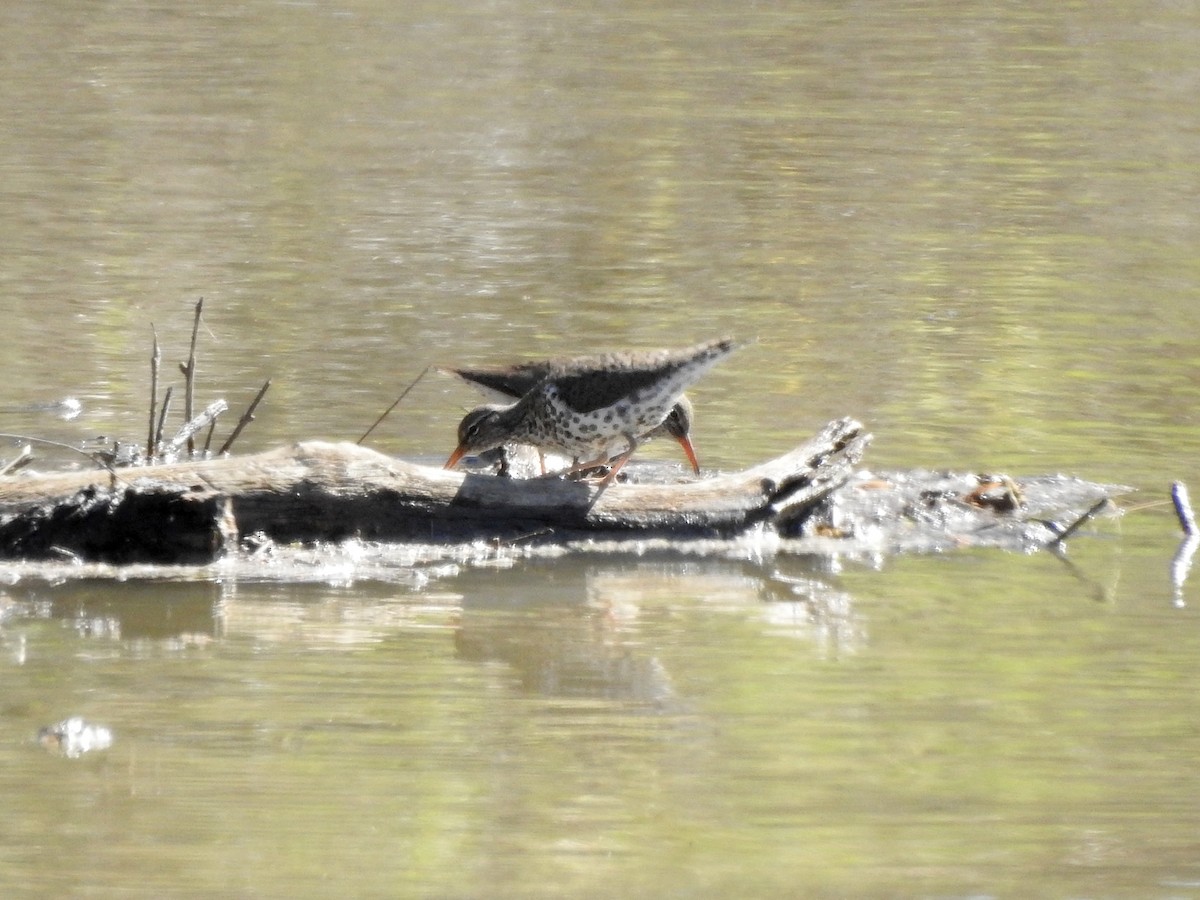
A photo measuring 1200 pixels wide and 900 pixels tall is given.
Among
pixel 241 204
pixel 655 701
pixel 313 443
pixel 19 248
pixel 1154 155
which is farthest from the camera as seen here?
pixel 1154 155

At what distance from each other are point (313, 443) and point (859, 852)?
3.37 metres

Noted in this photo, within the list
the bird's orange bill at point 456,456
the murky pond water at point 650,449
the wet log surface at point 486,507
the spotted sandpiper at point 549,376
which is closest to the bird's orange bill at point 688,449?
the spotted sandpiper at point 549,376

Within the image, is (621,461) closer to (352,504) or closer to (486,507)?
(486,507)

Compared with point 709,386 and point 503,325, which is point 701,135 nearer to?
point 503,325

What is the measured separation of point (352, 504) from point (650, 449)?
2.54 meters

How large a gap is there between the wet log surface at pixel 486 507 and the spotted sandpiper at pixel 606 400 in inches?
11.6

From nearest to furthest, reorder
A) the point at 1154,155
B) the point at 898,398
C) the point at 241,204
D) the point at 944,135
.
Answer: the point at 898,398, the point at 241,204, the point at 1154,155, the point at 944,135

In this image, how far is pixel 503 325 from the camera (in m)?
13.7

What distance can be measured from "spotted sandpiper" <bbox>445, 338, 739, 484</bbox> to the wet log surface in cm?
30

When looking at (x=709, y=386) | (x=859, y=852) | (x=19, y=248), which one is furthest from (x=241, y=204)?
(x=859, y=852)

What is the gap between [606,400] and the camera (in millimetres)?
8945

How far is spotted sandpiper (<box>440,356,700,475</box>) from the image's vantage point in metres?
9.09

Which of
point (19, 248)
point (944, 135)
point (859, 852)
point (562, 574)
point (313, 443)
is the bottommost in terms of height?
point (859, 852)

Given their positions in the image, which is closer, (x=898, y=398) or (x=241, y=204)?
(x=898, y=398)
